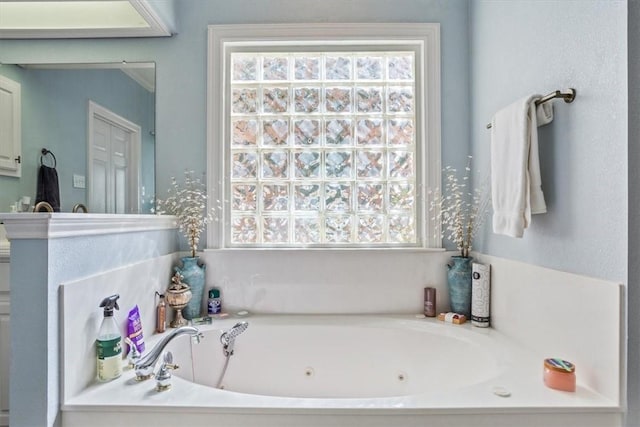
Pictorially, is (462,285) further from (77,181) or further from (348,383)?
(77,181)

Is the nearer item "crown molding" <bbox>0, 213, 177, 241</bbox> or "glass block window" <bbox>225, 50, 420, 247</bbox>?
"crown molding" <bbox>0, 213, 177, 241</bbox>

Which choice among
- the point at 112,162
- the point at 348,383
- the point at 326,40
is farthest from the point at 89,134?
the point at 348,383

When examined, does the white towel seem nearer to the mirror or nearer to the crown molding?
the crown molding

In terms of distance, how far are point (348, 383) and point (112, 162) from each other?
1.67 meters

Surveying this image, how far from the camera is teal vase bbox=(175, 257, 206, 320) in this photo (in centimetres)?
174

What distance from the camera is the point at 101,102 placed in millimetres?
1783

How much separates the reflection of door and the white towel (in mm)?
1799

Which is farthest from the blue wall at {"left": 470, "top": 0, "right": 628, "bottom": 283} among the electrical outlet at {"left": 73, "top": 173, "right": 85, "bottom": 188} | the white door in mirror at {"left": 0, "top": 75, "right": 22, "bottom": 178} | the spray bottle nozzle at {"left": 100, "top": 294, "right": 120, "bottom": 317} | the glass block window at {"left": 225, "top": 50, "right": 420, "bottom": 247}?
the white door in mirror at {"left": 0, "top": 75, "right": 22, "bottom": 178}

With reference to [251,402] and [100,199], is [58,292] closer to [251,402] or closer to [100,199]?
[251,402]

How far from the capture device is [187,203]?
1880 millimetres

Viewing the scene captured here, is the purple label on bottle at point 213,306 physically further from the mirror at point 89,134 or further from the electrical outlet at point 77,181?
the electrical outlet at point 77,181

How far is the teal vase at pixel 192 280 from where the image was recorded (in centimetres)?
174

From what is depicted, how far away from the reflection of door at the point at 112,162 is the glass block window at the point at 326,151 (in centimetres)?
52

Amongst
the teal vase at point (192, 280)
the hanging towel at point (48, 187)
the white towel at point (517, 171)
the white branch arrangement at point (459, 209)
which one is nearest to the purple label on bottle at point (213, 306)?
the teal vase at point (192, 280)
